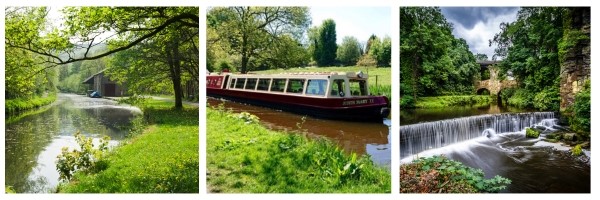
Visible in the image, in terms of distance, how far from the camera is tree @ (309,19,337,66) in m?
5.11

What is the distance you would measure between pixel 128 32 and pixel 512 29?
4.21 metres

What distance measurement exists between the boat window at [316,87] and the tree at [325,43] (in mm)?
223

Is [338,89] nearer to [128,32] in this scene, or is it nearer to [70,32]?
[128,32]

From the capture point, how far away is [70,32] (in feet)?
16.8

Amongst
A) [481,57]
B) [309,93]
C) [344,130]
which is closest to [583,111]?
[481,57]

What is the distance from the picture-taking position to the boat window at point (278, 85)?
5570 millimetres

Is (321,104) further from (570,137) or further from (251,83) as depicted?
(570,137)

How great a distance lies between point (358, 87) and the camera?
5258 millimetres

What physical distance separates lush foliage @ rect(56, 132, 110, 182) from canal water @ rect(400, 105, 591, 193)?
10.6 feet

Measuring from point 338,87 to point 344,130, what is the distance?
50 cm

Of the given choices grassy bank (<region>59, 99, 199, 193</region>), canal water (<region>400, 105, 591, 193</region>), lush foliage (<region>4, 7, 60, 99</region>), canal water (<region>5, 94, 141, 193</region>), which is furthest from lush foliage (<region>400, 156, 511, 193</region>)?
lush foliage (<region>4, 7, 60, 99</region>)
